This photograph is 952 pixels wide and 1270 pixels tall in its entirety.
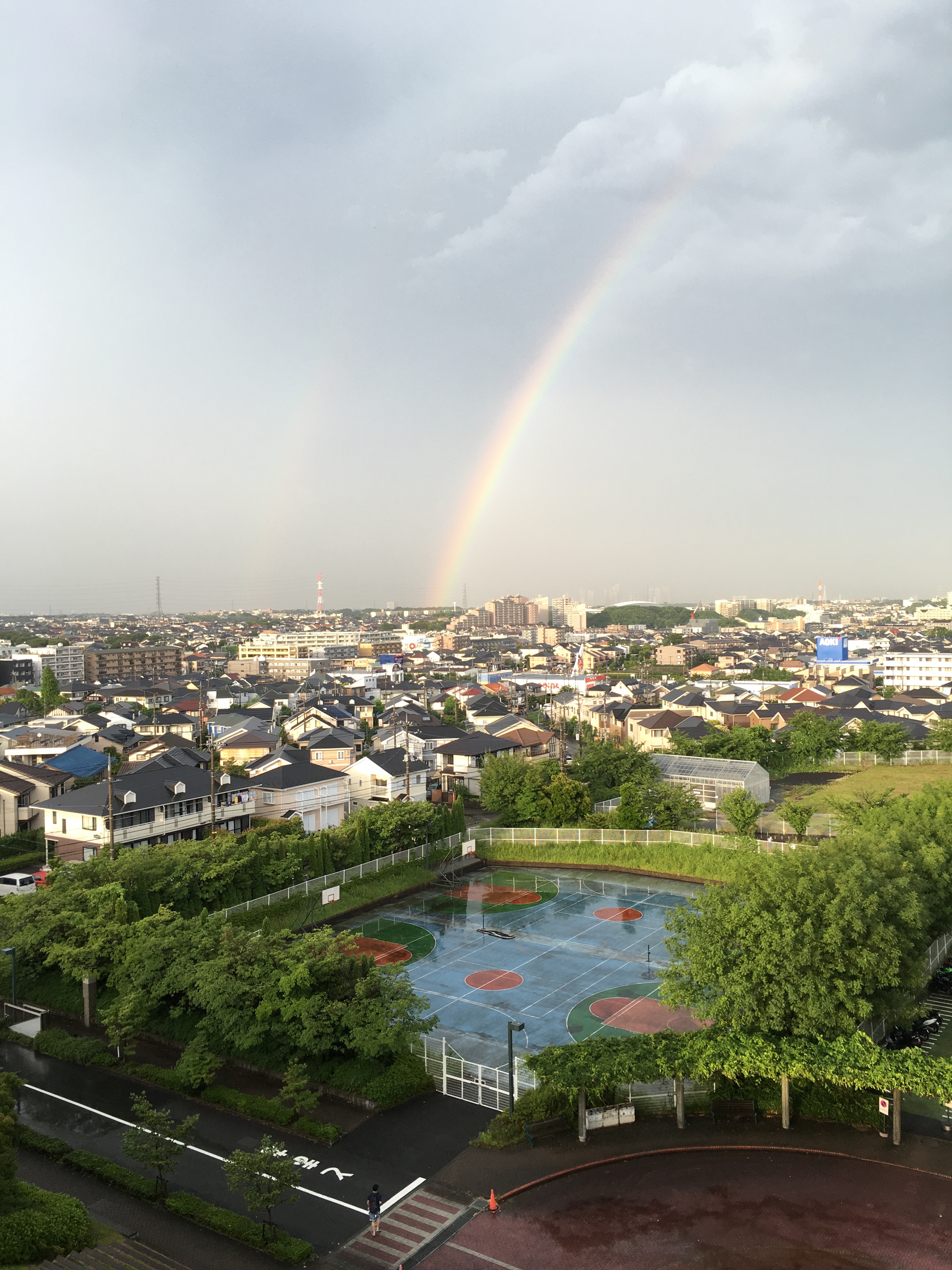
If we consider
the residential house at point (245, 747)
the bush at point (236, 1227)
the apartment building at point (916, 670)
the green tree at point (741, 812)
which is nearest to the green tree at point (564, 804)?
the green tree at point (741, 812)

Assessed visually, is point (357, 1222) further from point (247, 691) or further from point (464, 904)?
point (247, 691)

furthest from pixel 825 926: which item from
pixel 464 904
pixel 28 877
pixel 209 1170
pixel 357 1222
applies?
pixel 28 877

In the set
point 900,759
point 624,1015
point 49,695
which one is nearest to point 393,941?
point 624,1015

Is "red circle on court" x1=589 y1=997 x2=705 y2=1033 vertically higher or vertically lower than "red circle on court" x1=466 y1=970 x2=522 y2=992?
higher

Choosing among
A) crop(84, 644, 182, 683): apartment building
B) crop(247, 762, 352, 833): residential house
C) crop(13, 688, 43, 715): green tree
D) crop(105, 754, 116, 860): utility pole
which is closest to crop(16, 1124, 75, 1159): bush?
crop(105, 754, 116, 860): utility pole

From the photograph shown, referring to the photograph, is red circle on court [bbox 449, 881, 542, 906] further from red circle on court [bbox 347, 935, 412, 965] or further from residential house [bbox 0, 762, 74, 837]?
residential house [bbox 0, 762, 74, 837]

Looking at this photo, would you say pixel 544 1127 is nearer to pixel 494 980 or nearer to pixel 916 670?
pixel 494 980
